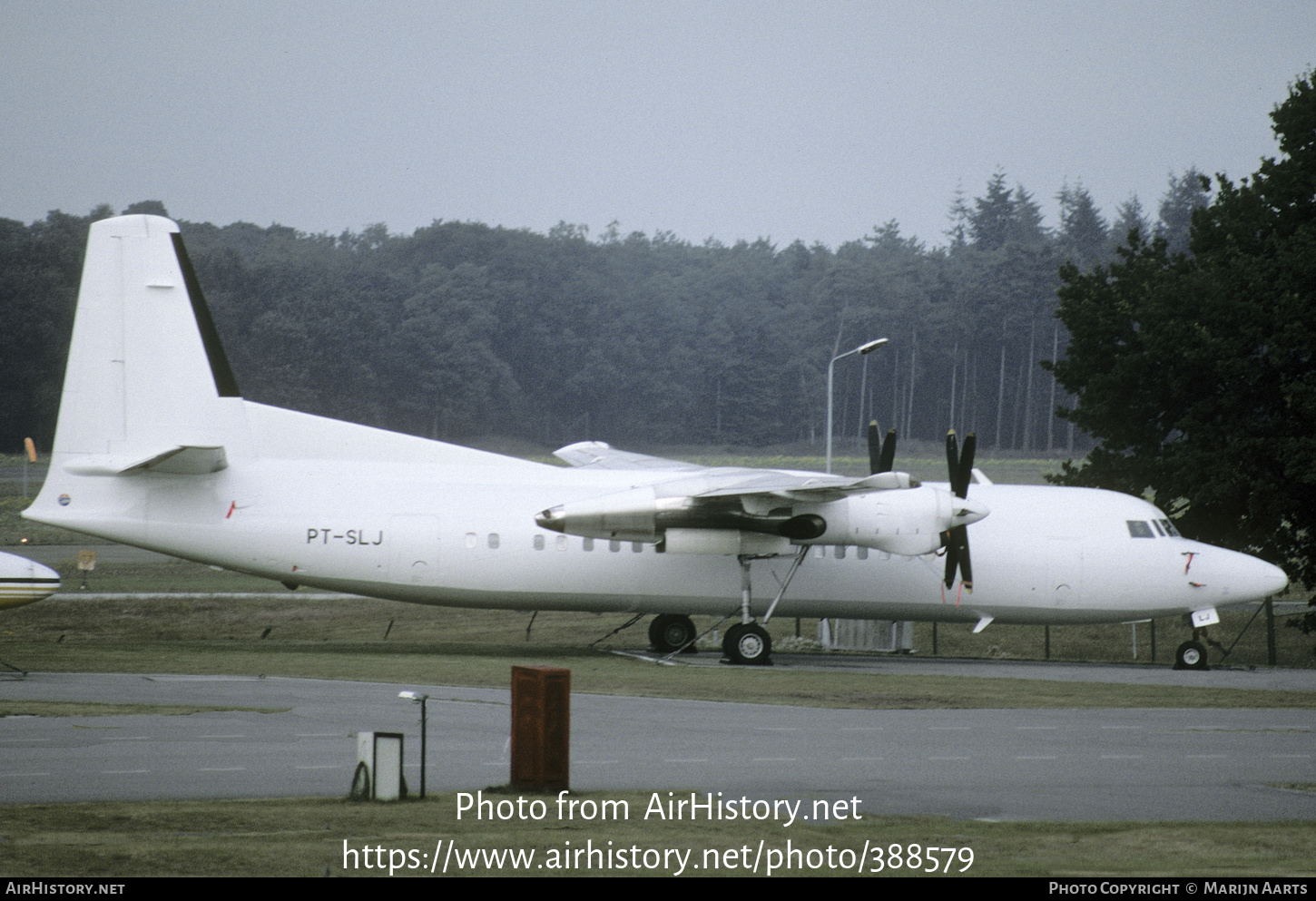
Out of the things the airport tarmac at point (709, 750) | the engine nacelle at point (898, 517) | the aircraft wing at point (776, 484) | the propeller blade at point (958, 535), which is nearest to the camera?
the airport tarmac at point (709, 750)

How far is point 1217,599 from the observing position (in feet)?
88.7

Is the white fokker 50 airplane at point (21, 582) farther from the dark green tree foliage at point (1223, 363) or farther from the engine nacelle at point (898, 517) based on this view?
the dark green tree foliage at point (1223, 363)

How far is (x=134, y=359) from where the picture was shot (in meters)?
23.5

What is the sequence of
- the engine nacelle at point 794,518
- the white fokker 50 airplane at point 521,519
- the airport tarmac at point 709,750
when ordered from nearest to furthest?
the airport tarmac at point 709,750
the white fokker 50 airplane at point 521,519
the engine nacelle at point 794,518

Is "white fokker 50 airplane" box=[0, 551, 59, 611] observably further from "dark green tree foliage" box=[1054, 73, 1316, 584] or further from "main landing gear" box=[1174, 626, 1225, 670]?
"dark green tree foliage" box=[1054, 73, 1316, 584]

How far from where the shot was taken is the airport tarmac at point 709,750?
11852mm

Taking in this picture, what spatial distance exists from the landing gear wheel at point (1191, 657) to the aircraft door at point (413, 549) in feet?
50.3

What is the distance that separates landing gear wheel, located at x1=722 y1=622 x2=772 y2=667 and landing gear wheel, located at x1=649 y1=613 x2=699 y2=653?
2.84 meters

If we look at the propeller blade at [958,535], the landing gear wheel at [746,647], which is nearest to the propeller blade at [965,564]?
the propeller blade at [958,535]

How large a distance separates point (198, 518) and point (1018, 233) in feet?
445

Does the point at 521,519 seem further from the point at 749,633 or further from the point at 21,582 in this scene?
the point at 21,582

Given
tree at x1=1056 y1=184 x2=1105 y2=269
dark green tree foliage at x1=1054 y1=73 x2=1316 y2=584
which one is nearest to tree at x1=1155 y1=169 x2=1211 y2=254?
tree at x1=1056 y1=184 x2=1105 y2=269

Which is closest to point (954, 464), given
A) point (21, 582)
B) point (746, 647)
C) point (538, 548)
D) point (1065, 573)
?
point (1065, 573)
